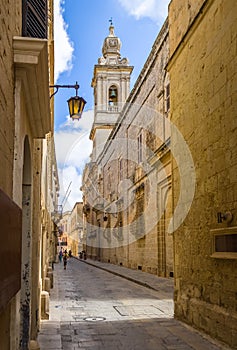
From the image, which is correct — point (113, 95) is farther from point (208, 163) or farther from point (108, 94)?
point (208, 163)

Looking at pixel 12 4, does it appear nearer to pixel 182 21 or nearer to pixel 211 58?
pixel 211 58

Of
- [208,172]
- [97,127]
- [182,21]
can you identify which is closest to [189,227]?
[208,172]

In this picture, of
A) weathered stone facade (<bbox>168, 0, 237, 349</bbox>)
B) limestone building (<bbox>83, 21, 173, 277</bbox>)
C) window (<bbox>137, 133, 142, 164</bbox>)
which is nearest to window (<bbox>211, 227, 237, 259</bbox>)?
weathered stone facade (<bbox>168, 0, 237, 349</bbox>)

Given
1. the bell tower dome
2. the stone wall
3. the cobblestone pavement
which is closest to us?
the stone wall

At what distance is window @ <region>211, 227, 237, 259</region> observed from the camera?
665 centimetres

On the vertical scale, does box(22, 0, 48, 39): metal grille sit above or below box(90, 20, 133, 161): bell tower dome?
below

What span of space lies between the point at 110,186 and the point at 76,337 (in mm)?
30938

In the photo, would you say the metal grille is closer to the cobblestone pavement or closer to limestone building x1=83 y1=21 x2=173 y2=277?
the cobblestone pavement

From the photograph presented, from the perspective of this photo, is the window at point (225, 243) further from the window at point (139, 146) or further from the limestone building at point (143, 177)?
the window at point (139, 146)

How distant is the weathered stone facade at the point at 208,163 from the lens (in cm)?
693

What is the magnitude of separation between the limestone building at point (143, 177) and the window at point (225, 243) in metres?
10.8

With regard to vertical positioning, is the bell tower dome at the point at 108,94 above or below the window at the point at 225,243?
above

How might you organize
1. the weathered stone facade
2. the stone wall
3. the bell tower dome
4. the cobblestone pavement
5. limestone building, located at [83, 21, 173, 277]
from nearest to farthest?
the stone wall → the weathered stone facade → the cobblestone pavement → limestone building, located at [83, 21, 173, 277] → the bell tower dome

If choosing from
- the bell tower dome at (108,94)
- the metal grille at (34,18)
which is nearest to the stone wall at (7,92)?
the metal grille at (34,18)
